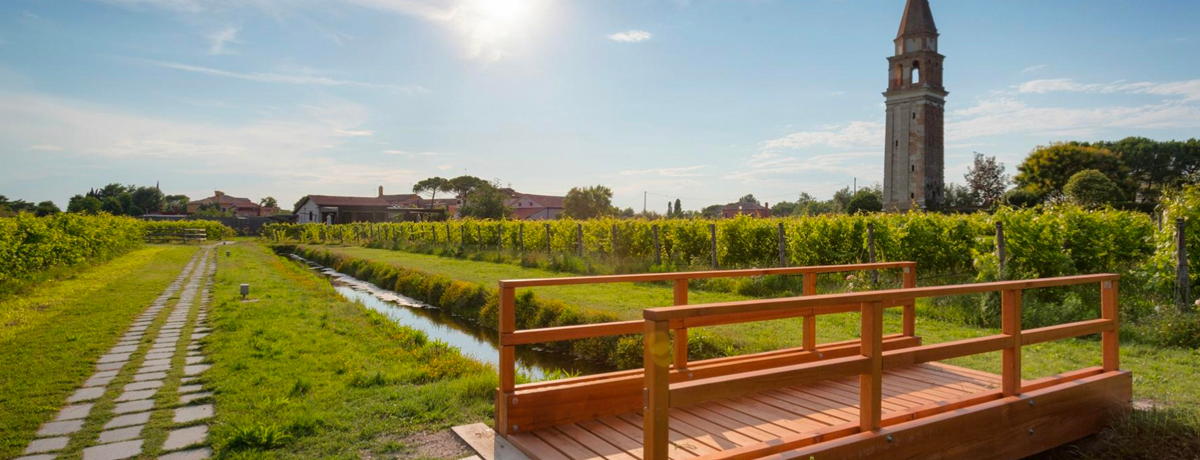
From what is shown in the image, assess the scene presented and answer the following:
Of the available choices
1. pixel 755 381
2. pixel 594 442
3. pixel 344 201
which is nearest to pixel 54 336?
pixel 594 442

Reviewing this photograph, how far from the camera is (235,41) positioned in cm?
1275

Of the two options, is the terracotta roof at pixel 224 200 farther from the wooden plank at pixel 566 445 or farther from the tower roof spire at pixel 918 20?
the wooden plank at pixel 566 445

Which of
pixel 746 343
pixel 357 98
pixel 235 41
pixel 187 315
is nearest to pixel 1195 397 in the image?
pixel 746 343

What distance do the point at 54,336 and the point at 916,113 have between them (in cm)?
5660

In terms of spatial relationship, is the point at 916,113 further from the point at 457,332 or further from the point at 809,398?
the point at 809,398

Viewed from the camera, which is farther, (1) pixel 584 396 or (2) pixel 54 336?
(2) pixel 54 336

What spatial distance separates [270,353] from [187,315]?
165 inches

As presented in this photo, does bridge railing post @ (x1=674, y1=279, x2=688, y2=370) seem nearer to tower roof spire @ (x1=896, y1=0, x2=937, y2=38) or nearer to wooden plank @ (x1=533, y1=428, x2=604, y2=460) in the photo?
wooden plank @ (x1=533, y1=428, x2=604, y2=460)

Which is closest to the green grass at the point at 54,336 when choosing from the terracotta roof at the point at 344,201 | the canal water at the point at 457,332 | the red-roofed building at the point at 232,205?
the canal water at the point at 457,332

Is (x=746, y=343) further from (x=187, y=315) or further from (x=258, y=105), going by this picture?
(x=258, y=105)

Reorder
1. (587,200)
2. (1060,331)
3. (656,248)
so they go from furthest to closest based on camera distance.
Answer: (587,200) → (656,248) → (1060,331)

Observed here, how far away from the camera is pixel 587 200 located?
72.2 m

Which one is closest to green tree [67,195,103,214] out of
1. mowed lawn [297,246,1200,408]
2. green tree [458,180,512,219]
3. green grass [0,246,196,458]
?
green tree [458,180,512,219]

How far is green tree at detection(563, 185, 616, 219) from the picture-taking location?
72062mm
